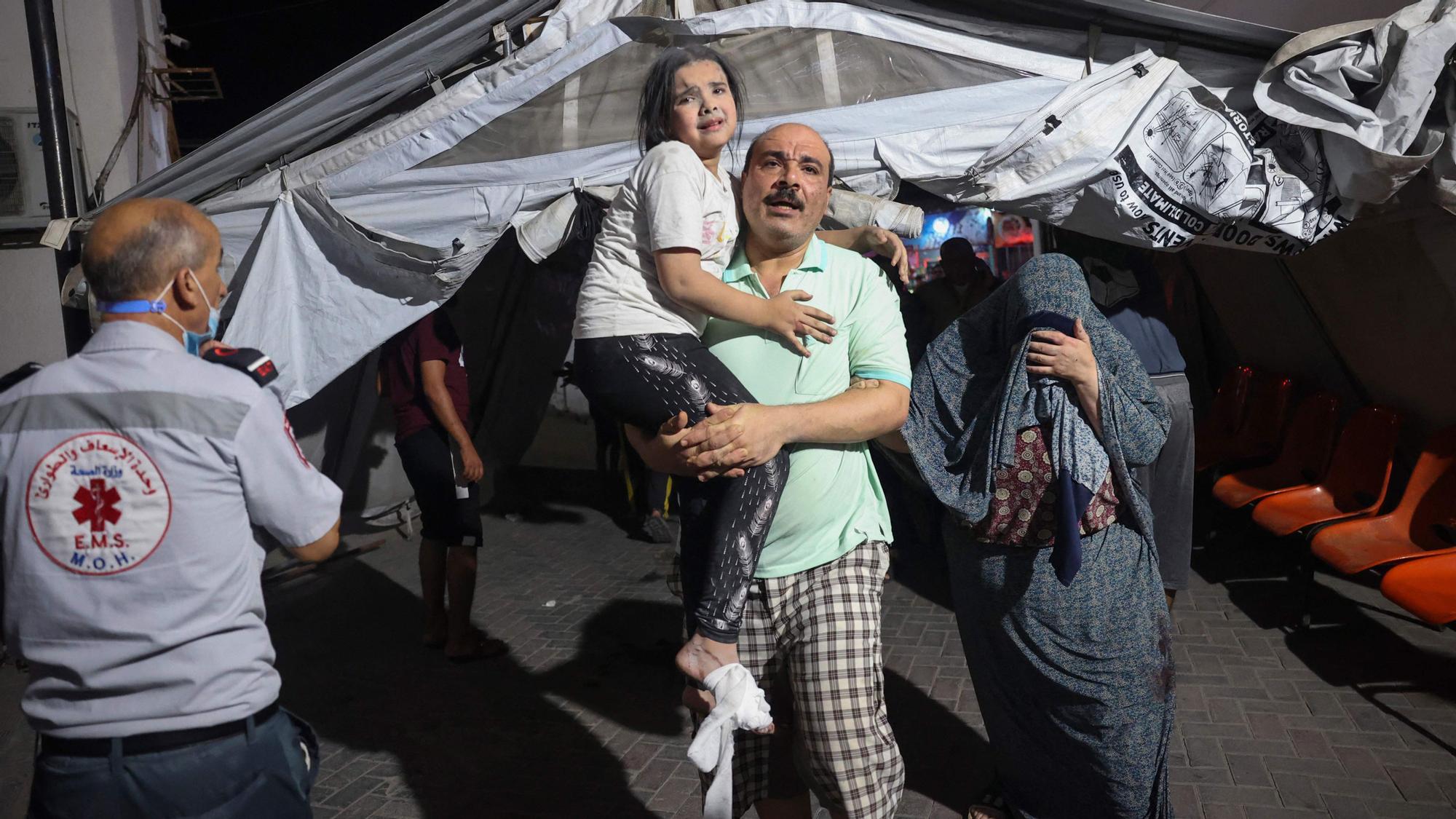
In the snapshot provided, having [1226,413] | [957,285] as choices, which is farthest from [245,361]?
[1226,413]

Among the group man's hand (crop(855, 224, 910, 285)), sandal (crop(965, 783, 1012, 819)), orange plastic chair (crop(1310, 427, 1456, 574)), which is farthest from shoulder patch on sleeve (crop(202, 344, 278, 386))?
orange plastic chair (crop(1310, 427, 1456, 574))

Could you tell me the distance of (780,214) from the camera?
2344mm

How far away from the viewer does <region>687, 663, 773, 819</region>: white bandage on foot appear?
2.03 metres

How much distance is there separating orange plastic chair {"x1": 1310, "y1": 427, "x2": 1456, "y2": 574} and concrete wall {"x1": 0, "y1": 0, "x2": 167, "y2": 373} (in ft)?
28.9

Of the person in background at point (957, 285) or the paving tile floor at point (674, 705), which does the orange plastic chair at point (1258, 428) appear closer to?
the paving tile floor at point (674, 705)

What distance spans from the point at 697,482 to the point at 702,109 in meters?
1.09

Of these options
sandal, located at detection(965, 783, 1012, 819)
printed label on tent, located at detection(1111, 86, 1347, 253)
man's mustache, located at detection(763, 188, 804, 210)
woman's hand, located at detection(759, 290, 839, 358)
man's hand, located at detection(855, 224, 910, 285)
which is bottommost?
sandal, located at detection(965, 783, 1012, 819)

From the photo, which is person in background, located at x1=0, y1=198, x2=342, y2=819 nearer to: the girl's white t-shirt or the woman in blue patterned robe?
the girl's white t-shirt

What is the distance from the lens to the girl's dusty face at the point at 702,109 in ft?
8.39

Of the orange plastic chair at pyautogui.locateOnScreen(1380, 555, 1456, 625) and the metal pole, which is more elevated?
the metal pole

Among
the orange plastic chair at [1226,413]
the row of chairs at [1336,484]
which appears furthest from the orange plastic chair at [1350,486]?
the orange plastic chair at [1226,413]

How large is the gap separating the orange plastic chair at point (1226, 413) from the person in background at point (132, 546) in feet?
21.5

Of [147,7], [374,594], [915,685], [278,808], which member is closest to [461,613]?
[374,594]

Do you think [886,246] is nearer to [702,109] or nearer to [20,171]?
[702,109]
